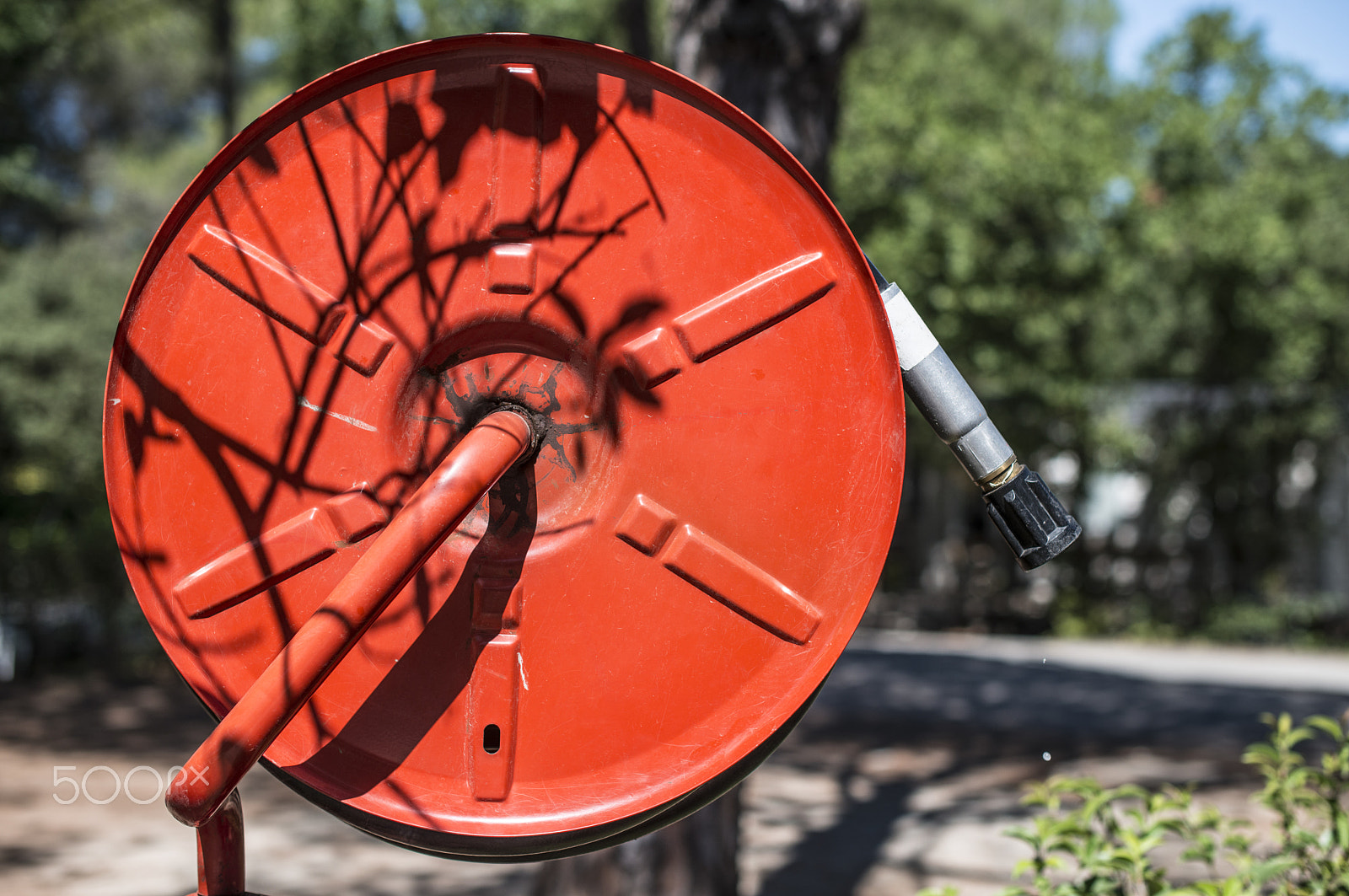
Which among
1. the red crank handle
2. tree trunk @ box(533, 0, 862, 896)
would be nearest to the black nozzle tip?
the red crank handle

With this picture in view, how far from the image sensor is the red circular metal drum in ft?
4.01

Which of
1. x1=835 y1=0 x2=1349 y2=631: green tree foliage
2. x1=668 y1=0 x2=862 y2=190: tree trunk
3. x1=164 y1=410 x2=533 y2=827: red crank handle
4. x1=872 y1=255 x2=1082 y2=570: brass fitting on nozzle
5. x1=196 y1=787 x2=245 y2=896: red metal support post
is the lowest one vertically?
x1=196 y1=787 x2=245 y2=896: red metal support post

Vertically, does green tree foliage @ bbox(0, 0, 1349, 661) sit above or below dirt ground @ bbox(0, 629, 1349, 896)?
above

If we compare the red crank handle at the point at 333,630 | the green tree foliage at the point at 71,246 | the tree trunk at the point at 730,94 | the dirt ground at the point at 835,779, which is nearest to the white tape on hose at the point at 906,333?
the red crank handle at the point at 333,630

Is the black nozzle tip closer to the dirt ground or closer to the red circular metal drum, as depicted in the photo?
the red circular metal drum

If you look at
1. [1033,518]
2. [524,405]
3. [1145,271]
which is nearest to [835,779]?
[1033,518]

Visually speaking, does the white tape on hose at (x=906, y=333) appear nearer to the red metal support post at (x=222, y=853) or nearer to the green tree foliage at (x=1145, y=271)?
the red metal support post at (x=222, y=853)

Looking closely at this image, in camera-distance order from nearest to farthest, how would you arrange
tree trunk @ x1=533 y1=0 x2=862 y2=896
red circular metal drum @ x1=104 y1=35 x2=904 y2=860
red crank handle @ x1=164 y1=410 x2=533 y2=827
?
red crank handle @ x1=164 y1=410 x2=533 y2=827
red circular metal drum @ x1=104 y1=35 x2=904 y2=860
tree trunk @ x1=533 y1=0 x2=862 y2=896

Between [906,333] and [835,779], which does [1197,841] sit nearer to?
[906,333]

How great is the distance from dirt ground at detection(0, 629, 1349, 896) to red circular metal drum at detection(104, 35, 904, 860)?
1.65 meters

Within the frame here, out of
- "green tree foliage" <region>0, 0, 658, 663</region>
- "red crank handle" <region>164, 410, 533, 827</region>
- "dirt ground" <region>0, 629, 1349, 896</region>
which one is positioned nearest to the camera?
"red crank handle" <region>164, 410, 533, 827</region>

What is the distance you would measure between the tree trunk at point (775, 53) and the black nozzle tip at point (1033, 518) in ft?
7.39

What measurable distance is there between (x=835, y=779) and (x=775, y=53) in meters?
4.97

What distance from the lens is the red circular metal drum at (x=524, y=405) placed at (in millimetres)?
1223
